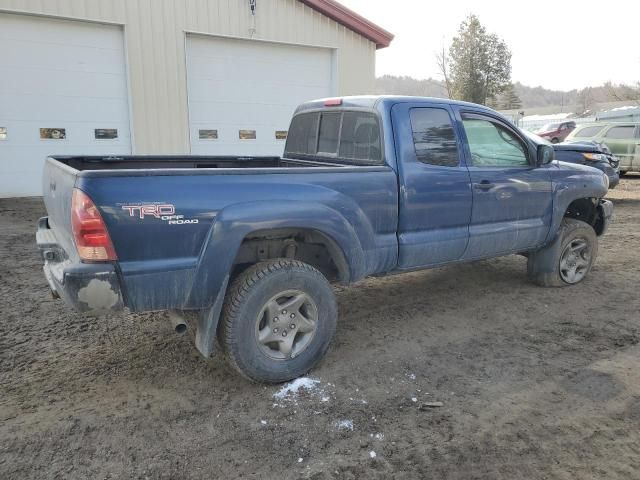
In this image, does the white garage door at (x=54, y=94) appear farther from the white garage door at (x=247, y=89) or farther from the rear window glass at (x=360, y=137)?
the rear window glass at (x=360, y=137)

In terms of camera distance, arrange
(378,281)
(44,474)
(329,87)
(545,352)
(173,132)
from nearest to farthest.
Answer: (44,474) < (545,352) < (378,281) < (173,132) < (329,87)

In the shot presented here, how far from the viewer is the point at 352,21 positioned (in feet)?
41.0

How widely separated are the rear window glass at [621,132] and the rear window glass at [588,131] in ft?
1.06

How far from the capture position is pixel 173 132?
11.0 m

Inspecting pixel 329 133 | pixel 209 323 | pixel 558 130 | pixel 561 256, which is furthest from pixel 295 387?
pixel 558 130

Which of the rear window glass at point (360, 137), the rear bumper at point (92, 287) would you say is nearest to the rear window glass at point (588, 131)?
the rear window glass at point (360, 137)

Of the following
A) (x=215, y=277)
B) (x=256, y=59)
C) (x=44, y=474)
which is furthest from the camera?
(x=256, y=59)

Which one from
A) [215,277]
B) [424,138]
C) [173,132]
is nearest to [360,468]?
[215,277]

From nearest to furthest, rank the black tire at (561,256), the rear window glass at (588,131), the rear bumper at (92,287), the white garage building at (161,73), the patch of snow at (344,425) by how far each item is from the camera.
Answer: the rear bumper at (92,287) → the patch of snow at (344,425) → the black tire at (561,256) → the white garage building at (161,73) → the rear window glass at (588,131)

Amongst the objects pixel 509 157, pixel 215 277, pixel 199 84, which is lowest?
pixel 215 277

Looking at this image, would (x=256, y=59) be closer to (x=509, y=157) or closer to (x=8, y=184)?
(x=8, y=184)

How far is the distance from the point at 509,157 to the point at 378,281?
191 centimetres

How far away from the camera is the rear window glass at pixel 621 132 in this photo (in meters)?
15.8

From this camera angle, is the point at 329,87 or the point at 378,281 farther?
the point at 329,87
